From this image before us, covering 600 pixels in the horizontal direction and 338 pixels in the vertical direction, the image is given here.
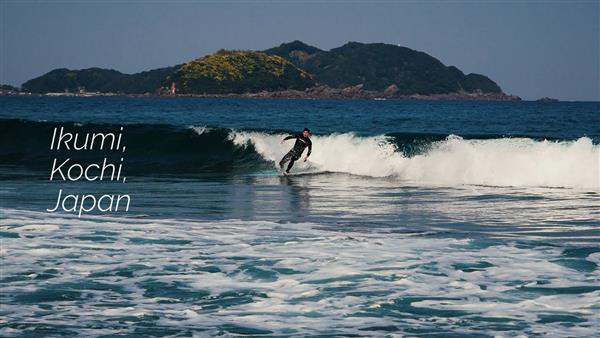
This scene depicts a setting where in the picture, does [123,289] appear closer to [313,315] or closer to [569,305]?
[313,315]

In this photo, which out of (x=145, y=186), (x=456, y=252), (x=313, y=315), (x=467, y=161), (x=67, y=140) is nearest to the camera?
(x=313, y=315)

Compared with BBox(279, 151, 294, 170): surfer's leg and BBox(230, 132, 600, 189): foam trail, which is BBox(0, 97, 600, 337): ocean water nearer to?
BBox(230, 132, 600, 189): foam trail

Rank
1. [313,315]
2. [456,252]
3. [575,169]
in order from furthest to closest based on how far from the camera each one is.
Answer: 1. [575,169]
2. [456,252]
3. [313,315]

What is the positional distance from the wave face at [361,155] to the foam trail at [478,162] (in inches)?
1.0

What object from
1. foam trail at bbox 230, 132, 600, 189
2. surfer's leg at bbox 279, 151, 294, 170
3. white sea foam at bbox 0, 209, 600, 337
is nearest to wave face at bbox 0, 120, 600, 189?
foam trail at bbox 230, 132, 600, 189

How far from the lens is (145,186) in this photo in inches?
957

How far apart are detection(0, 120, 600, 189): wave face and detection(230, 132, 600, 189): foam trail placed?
1.0 inches

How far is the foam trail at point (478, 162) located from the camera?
2702cm

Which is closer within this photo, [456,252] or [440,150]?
[456,252]

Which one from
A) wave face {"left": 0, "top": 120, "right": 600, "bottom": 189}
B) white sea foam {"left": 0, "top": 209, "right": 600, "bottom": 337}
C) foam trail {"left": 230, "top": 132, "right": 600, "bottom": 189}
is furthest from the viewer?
wave face {"left": 0, "top": 120, "right": 600, "bottom": 189}

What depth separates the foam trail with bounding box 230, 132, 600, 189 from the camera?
27.0 metres

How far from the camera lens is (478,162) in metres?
28.8

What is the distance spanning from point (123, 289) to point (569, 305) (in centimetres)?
493

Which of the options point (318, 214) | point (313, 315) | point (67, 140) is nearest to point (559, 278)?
point (313, 315)
